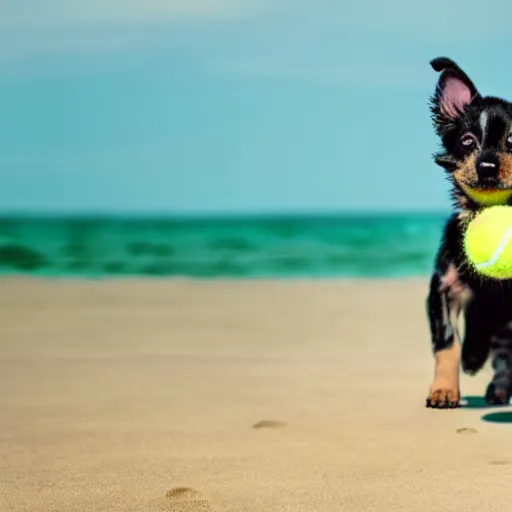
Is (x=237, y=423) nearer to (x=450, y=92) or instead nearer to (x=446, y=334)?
(x=446, y=334)

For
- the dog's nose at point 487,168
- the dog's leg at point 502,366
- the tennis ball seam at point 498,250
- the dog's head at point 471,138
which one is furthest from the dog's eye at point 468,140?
the dog's leg at point 502,366

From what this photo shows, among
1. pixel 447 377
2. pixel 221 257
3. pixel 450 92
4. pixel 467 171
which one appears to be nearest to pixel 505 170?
pixel 467 171

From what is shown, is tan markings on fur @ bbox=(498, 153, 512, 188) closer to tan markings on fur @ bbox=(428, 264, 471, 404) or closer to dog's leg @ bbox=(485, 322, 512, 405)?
tan markings on fur @ bbox=(428, 264, 471, 404)

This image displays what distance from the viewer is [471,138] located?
4.49 m

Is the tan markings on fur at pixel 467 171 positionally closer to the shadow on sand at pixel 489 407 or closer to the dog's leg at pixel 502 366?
the dog's leg at pixel 502 366

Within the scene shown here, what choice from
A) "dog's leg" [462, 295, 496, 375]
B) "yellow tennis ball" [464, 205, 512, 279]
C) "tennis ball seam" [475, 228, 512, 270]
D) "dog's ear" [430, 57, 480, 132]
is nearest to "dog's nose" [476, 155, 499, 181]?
"yellow tennis ball" [464, 205, 512, 279]

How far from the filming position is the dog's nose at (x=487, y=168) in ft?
14.1

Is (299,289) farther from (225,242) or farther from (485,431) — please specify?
(225,242)

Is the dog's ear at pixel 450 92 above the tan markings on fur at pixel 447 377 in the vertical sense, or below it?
above

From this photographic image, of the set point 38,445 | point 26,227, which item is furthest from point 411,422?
point 26,227

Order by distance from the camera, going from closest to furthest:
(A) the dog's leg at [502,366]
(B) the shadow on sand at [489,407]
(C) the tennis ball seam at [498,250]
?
1. (C) the tennis ball seam at [498,250]
2. (B) the shadow on sand at [489,407]
3. (A) the dog's leg at [502,366]

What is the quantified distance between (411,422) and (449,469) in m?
0.81

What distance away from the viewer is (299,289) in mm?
12680

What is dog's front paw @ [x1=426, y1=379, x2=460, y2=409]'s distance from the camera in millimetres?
4586
